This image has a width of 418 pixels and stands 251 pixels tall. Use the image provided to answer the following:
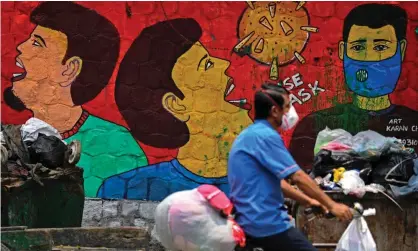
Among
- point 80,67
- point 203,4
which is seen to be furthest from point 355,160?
point 80,67

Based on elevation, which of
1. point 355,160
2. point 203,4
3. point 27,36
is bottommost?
point 355,160

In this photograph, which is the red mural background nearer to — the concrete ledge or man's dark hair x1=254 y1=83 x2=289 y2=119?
the concrete ledge

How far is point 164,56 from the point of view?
31.9 feet

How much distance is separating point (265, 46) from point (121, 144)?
2.23m

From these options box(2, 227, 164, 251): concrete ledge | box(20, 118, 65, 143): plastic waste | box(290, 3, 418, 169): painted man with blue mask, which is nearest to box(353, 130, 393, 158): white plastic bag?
box(290, 3, 418, 169): painted man with blue mask

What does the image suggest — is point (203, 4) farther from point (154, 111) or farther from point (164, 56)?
point (154, 111)

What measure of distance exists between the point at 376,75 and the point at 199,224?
555 centimetres

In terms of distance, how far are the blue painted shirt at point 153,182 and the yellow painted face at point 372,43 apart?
91.6 inches

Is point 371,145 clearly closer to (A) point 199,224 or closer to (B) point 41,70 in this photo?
(A) point 199,224

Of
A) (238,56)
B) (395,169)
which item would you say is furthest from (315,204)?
(238,56)

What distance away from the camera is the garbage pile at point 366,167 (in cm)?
660

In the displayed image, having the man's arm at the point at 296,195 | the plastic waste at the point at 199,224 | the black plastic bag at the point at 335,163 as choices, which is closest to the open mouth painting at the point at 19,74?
the black plastic bag at the point at 335,163

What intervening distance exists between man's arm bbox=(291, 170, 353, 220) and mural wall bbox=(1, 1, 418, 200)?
4.87 meters

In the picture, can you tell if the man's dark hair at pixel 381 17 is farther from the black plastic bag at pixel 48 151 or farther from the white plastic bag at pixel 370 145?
the black plastic bag at pixel 48 151
